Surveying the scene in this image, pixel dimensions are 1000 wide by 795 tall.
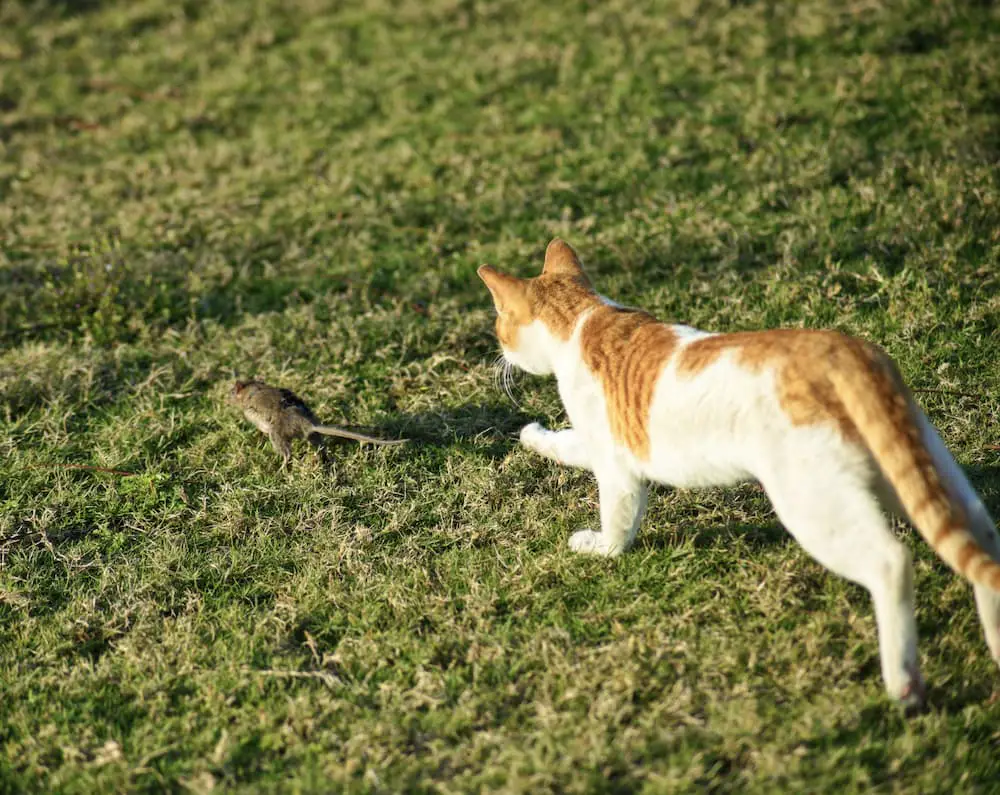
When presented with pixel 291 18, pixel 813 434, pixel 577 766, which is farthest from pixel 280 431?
pixel 291 18

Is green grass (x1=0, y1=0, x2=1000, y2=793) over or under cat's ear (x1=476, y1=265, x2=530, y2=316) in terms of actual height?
under

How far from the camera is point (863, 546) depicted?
9.05 feet

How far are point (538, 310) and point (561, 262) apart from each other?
13.5 inches

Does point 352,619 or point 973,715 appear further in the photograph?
point 352,619

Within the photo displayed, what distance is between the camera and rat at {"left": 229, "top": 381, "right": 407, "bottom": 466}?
167 inches

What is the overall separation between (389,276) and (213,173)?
2.04 m

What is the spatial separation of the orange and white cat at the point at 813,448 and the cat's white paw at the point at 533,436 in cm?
72

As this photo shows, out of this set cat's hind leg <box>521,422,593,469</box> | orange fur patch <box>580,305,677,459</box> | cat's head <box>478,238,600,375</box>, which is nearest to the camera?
orange fur patch <box>580,305,677,459</box>

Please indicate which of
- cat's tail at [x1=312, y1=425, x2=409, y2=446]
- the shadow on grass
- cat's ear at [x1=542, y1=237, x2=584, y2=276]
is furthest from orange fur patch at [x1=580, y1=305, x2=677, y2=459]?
cat's tail at [x1=312, y1=425, x2=409, y2=446]

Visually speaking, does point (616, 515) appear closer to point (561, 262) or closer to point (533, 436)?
point (533, 436)

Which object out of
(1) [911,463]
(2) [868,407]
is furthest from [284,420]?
(1) [911,463]

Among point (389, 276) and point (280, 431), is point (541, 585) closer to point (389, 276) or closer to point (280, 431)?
point (280, 431)

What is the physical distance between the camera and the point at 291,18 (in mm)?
8992

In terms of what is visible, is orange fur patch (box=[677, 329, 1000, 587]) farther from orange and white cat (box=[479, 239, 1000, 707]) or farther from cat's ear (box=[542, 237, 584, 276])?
cat's ear (box=[542, 237, 584, 276])
